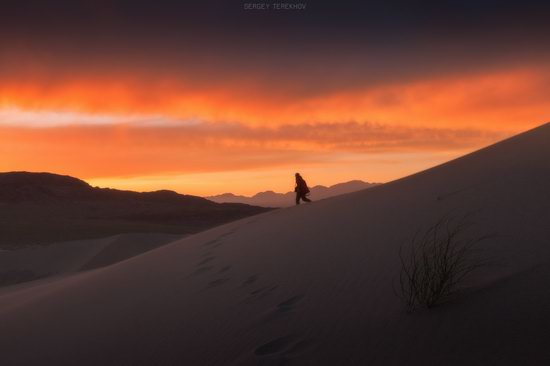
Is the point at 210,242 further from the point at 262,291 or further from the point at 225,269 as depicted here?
the point at 262,291

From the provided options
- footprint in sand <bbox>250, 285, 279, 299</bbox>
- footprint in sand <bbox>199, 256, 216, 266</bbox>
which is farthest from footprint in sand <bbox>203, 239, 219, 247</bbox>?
footprint in sand <bbox>250, 285, 279, 299</bbox>

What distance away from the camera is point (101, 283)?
7.65 metres

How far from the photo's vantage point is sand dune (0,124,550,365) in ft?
10.0

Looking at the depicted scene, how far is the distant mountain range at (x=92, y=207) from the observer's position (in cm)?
4784

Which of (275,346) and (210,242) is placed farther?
(210,242)

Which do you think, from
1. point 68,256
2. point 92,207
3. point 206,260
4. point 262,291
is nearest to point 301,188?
point 206,260

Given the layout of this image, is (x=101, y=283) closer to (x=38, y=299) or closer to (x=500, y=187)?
(x=38, y=299)

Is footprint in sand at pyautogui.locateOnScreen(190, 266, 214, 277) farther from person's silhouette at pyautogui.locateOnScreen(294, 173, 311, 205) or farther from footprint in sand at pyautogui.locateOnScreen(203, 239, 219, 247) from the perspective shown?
person's silhouette at pyautogui.locateOnScreen(294, 173, 311, 205)

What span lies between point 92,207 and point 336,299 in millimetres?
76190

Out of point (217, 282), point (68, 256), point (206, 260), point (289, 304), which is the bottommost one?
point (289, 304)

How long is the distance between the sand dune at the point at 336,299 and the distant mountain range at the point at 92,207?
104 ft

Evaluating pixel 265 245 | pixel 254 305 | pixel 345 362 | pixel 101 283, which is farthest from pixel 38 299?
pixel 345 362

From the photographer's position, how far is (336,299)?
396 centimetres

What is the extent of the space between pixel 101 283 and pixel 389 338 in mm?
5485
